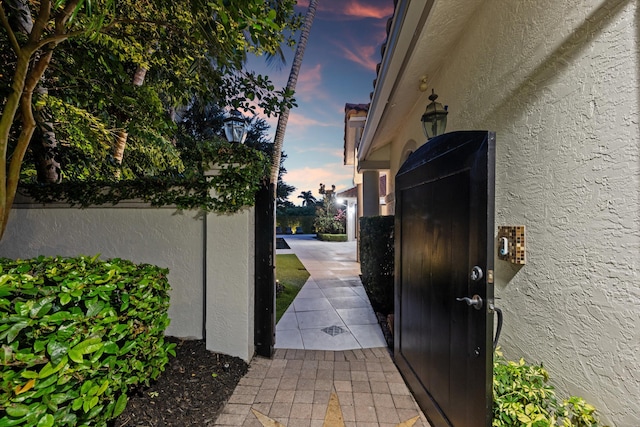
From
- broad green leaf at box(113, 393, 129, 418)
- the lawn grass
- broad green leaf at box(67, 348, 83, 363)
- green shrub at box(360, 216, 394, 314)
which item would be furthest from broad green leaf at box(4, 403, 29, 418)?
green shrub at box(360, 216, 394, 314)

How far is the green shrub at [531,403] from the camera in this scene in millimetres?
1284

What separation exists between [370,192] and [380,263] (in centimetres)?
393

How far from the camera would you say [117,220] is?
321 cm

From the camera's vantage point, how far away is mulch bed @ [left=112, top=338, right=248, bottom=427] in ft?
6.80

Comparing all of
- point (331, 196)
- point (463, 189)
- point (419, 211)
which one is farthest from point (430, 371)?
point (331, 196)

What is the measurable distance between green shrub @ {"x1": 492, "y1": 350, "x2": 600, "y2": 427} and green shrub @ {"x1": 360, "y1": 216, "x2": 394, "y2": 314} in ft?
9.87

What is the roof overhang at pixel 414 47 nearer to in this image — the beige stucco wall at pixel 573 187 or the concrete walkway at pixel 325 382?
the beige stucco wall at pixel 573 187

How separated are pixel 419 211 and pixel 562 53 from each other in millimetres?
1426

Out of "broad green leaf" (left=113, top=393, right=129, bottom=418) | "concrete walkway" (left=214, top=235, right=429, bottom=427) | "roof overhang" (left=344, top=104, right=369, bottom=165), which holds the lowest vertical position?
"concrete walkway" (left=214, top=235, right=429, bottom=427)

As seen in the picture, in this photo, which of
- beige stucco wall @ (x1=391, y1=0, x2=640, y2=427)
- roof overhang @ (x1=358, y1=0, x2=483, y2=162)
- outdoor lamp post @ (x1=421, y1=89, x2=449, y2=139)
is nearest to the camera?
beige stucco wall @ (x1=391, y1=0, x2=640, y2=427)

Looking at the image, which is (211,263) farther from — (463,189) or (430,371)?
(463,189)

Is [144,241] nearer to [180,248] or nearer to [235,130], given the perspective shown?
[180,248]

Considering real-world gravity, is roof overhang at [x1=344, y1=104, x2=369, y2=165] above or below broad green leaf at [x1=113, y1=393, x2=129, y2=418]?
above

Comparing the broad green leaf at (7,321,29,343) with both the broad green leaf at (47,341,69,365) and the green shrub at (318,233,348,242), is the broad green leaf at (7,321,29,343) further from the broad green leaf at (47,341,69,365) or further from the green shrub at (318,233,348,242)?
the green shrub at (318,233,348,242)
